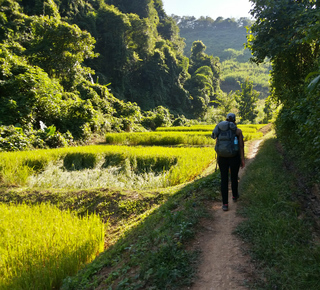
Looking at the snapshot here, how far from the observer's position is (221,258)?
105 inches

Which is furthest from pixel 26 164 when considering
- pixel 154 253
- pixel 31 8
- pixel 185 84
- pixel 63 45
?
pixel 185 84

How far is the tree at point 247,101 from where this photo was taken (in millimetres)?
35594

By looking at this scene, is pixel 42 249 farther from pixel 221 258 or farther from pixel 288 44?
pixel 288 44

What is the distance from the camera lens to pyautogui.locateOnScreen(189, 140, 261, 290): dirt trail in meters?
2.27

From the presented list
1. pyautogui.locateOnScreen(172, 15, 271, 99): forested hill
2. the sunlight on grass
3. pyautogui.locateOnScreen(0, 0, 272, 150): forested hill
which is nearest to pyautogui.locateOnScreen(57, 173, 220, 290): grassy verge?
the sunlight on grass

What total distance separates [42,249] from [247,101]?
37.6 m

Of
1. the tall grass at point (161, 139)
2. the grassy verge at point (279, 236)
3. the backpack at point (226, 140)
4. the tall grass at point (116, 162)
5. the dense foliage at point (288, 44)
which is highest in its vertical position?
the dense foliage at point (288, 44)

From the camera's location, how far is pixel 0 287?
2.84m

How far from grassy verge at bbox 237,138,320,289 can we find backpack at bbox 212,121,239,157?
1038mm

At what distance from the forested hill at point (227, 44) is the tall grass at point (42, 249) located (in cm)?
7167

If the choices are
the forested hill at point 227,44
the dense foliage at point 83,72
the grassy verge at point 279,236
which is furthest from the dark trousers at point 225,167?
the forested hill at point 227,44

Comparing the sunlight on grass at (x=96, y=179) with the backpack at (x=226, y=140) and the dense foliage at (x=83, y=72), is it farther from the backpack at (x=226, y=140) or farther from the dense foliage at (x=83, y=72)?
the dense foliage at (x=83, y=72)

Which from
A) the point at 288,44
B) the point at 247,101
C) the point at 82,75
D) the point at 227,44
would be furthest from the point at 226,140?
the point at 227,44

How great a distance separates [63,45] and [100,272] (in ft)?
55.0
